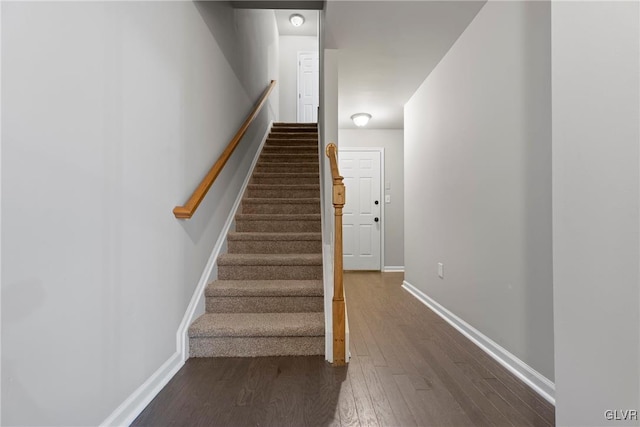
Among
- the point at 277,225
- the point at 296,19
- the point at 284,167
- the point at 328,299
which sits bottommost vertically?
the point at 328,299

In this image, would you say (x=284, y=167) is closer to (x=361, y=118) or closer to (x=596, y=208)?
(x=361, y=118)

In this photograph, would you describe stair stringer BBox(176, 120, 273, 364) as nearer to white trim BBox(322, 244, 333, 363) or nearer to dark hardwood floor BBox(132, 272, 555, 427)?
dark hardwood floor BBox(132, 272, 555, 427)

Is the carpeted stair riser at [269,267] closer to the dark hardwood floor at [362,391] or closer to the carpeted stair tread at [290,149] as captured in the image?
the dark hardwood floor at [362,391]

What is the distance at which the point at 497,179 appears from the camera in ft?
6.29

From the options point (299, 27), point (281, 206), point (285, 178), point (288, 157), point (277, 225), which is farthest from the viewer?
point (299, 27)

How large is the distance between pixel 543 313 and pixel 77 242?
1.99m

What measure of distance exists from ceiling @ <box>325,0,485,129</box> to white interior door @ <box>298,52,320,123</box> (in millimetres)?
2747

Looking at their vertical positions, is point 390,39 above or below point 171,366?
above

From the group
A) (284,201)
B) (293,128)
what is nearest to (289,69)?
(293,128)

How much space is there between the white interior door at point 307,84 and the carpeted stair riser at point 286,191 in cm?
323

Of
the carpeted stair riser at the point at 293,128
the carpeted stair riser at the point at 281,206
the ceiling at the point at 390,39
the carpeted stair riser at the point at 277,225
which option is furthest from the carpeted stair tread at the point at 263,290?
the carpeted stair riser at the point at 293,128

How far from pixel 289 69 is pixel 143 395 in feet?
19.6

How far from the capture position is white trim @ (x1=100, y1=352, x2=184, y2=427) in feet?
4.02

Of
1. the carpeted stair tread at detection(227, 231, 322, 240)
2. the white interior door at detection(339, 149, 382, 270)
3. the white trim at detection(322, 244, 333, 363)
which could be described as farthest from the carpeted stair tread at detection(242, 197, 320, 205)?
the white interior door at detection(339, 149, 382, 270)
